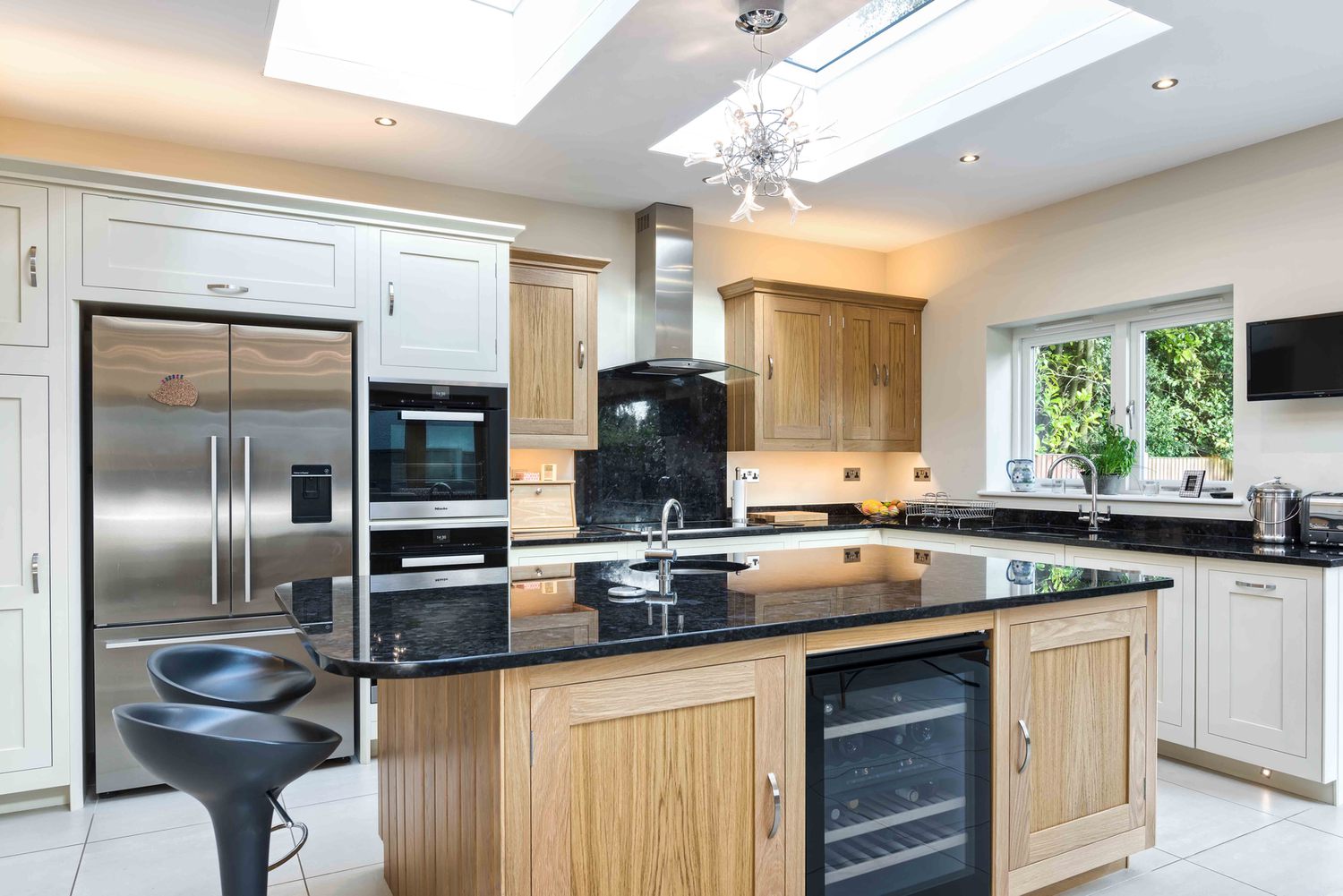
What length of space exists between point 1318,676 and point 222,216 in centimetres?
455

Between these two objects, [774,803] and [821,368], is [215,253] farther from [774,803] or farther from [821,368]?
[821,368]

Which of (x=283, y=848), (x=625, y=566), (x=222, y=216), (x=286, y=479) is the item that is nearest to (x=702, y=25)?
(x=625, y=566)

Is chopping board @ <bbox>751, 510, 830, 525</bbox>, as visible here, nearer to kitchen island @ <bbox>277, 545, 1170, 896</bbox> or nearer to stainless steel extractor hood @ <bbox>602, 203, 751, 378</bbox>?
stainless steel extractor hood @ <bbox>602, 203, 751, 378</bbox>

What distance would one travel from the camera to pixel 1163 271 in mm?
4277

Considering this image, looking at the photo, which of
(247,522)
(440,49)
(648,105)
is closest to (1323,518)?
(648,105)

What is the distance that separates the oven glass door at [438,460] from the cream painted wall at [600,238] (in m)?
0.75

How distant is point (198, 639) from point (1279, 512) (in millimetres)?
4491

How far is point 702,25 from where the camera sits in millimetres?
2770

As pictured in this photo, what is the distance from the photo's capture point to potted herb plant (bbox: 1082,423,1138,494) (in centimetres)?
448

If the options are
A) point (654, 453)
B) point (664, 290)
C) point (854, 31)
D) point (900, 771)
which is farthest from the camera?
point (654, 453)

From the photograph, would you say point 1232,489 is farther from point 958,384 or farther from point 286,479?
point 286,479

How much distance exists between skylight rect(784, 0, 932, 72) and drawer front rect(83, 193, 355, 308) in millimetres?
2204

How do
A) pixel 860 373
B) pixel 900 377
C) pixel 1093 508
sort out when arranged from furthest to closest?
pixel 900 377
pixel 860 373
pixel 1093 508

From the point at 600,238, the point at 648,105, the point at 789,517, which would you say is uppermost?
the point at 648,105
